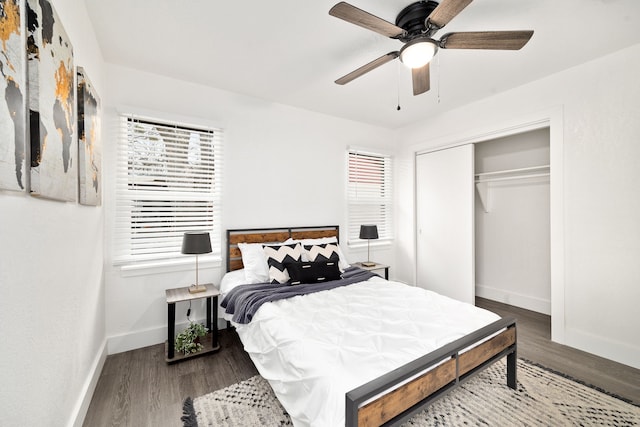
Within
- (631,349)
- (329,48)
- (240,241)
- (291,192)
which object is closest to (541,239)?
(631,349)

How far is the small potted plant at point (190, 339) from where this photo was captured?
2.63 metres

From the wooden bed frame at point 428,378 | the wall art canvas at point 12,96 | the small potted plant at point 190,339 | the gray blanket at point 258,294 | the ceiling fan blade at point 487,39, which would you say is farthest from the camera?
the small potted plant at point 190,339

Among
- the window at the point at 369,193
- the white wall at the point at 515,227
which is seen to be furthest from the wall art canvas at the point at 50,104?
the white wall at the point at 515,227

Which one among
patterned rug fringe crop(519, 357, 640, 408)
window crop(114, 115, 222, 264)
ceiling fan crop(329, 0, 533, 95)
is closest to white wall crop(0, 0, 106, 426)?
window crop(114, 115, 222, 264)

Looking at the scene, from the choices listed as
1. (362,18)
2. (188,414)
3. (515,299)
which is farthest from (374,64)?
(515,299)

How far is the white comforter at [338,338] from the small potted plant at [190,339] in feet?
2.01

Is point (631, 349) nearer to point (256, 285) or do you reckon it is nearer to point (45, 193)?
point (256, 285)

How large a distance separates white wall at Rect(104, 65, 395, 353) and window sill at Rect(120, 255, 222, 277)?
0.08ft

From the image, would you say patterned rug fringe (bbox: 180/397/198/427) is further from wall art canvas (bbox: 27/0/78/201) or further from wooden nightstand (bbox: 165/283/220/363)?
wall art canvas (bbox: 27/0/78/201)

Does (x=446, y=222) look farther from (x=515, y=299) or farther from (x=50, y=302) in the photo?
(x=50, y=302)

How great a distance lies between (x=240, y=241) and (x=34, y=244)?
2.18m

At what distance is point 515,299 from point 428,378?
334 cm

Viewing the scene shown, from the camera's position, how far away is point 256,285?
2783 millimetres

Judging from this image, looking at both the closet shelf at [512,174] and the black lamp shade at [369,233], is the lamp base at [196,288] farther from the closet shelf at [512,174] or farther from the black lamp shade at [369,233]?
the closet shelf at [512,174]
